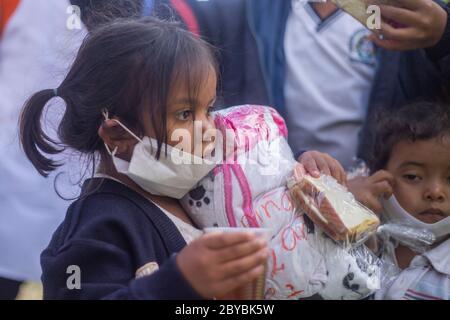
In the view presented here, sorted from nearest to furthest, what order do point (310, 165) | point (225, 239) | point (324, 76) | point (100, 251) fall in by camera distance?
point (225, 239) → point (100, 251) → point (310, 165) → point (324, 76)

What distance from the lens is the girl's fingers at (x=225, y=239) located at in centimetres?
102

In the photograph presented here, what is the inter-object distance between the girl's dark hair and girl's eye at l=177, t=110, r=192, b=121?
0.10ft

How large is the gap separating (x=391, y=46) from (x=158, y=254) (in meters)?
0.74

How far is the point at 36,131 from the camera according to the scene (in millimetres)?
1351

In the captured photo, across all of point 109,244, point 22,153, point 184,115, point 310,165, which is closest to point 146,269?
point 109,244

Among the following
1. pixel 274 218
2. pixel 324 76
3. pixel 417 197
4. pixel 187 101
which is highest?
pixel 187 101

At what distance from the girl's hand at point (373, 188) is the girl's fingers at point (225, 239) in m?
0.52

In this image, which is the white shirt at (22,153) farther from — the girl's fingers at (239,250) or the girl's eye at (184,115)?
the girl's fingers at (239,250)

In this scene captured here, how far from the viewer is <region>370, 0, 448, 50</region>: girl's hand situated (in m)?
1.50

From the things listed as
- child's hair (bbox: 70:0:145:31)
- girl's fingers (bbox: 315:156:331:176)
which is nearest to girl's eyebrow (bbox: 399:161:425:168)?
girl's fingers (bbox: 315:156:331:176)

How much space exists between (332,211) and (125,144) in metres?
0.42

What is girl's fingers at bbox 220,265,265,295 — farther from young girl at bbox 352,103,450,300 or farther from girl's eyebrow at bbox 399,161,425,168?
girl's eyebrow at bbox 399,161,425,168

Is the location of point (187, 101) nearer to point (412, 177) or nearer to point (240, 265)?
point (240, 265)
